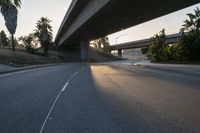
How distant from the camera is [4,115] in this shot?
7461mm

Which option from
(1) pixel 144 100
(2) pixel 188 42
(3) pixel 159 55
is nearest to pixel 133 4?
(2) pixel 188 42

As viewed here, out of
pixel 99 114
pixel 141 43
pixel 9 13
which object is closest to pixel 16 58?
pixel 9 13

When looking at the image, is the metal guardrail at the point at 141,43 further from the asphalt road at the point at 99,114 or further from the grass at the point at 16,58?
the asphalt road at the point at 99,114

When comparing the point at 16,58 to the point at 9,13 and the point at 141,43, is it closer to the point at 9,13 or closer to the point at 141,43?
the point at 9,13

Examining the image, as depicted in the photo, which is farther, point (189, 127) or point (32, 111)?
point (32, 111)

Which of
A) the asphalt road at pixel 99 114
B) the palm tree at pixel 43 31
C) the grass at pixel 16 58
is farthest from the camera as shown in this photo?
the palm tree at pixel 43 31

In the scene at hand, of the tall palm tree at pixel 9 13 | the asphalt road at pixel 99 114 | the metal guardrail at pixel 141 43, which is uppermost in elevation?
the tall palm tree at pixel 9 13

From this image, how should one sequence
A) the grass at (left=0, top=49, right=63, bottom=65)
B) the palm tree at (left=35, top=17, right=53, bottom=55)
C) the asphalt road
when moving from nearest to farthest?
the asphalt road
the grass at (left=0, top=49, right=63, bottom=65)
the palm tree at (left=35, top=17, right=53, bottom=55)

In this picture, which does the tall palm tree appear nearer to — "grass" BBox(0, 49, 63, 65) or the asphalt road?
"grass" BBox(0, 49, 63, 65)

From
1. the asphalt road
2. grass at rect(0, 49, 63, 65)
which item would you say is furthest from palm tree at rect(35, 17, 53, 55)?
the asphalt road

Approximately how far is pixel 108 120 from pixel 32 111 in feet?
7.48

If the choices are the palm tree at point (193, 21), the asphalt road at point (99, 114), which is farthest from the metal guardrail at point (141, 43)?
the asphalt road at point (99, 114)

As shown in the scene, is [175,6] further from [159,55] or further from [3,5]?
[3,5]

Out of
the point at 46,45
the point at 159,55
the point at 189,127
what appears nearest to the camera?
the point at 189,127
